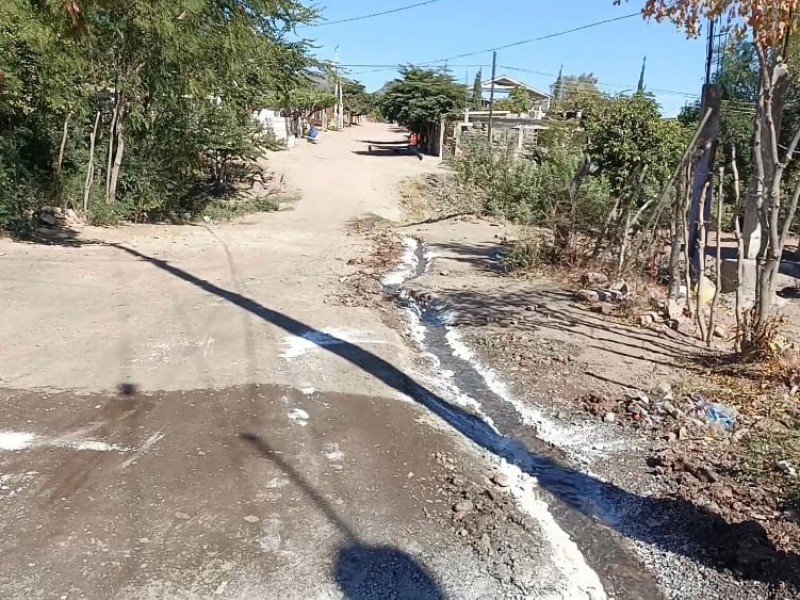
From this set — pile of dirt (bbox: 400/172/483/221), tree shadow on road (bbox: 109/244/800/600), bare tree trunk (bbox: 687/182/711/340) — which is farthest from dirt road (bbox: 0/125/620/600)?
pile of dirt (bbox: 400/172/483/221)

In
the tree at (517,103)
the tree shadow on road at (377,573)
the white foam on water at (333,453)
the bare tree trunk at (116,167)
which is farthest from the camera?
the tree at (517,103)

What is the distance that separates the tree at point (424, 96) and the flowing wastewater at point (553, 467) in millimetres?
26246

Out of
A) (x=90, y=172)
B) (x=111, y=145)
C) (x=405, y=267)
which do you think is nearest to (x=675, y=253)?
(x=405, y=267)

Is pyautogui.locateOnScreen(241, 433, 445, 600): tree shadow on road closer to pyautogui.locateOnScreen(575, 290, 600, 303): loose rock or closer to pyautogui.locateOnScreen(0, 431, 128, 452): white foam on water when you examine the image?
pyautogui.locateOnScreen(0, 431, 128, 452): white foam on water

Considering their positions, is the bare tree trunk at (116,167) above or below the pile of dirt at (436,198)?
above

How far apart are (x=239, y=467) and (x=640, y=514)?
237 cm

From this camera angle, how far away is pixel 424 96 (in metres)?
32.6

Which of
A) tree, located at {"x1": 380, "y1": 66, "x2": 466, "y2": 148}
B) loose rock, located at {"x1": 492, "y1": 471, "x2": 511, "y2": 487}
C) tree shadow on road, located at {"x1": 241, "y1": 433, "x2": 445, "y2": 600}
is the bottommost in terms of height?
loose rock, located at {"x1": 492, "y1": 471, "x2": 511, "y2": 487}

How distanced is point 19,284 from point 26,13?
3.38 metres

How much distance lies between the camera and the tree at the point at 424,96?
1270 inches

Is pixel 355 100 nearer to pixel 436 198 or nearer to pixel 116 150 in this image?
pixel 436 198

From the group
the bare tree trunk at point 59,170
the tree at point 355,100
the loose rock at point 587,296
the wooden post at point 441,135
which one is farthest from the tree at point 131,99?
the tree at point 355,100

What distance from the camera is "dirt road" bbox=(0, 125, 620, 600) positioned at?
3.36 metres

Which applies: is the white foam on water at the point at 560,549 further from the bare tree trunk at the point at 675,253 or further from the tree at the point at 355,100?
the tree at the point at 355,100
